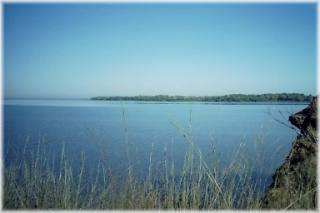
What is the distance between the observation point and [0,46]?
2902mm

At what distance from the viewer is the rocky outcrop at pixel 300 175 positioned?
8.32ft

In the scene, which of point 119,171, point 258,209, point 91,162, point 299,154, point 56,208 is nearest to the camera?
point 258,209

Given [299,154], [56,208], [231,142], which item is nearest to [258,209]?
[299,154]

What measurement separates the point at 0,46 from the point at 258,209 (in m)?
2.43

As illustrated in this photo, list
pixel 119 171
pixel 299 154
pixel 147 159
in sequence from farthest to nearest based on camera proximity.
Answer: pixel 147 159
pixel 119 171
pixel 299 154

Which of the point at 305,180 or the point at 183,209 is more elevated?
the point at 305,180

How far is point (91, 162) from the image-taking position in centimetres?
529

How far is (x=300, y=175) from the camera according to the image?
8.69 feet

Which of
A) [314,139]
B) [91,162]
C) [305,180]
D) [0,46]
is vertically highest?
[0,46]

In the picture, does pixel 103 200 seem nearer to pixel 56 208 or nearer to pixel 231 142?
pixel 56 208

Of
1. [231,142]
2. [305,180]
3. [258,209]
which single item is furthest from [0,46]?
[231,142]

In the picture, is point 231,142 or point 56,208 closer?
point 56,208

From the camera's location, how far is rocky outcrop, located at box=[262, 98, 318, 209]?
8.32ft

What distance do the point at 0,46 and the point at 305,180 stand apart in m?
2.68
